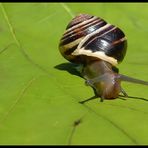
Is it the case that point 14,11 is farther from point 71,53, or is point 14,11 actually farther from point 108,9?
point 71,53

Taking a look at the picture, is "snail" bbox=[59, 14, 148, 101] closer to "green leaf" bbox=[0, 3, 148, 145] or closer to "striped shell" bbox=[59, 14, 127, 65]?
"striped shell" bbox=[59, 14, 127, 65]

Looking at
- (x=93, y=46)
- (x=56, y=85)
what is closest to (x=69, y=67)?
(x=93, y=46)

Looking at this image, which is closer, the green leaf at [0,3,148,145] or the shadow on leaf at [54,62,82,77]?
the green leaf at [0,3,148,145]

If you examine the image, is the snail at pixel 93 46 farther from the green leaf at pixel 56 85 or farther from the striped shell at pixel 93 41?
the green leaf at pixel 56 85

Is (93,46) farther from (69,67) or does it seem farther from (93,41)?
(69,67)

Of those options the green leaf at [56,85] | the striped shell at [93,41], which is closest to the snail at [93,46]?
the striped shell at [93,41]

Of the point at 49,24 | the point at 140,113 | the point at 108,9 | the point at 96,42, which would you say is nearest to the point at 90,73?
the point at 96,42

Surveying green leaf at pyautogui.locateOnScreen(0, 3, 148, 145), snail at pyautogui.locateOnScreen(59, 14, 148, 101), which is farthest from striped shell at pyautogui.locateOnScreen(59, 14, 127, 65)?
green leaf at pyautogui.locateOnScreen(0, 3, 148, 145)
